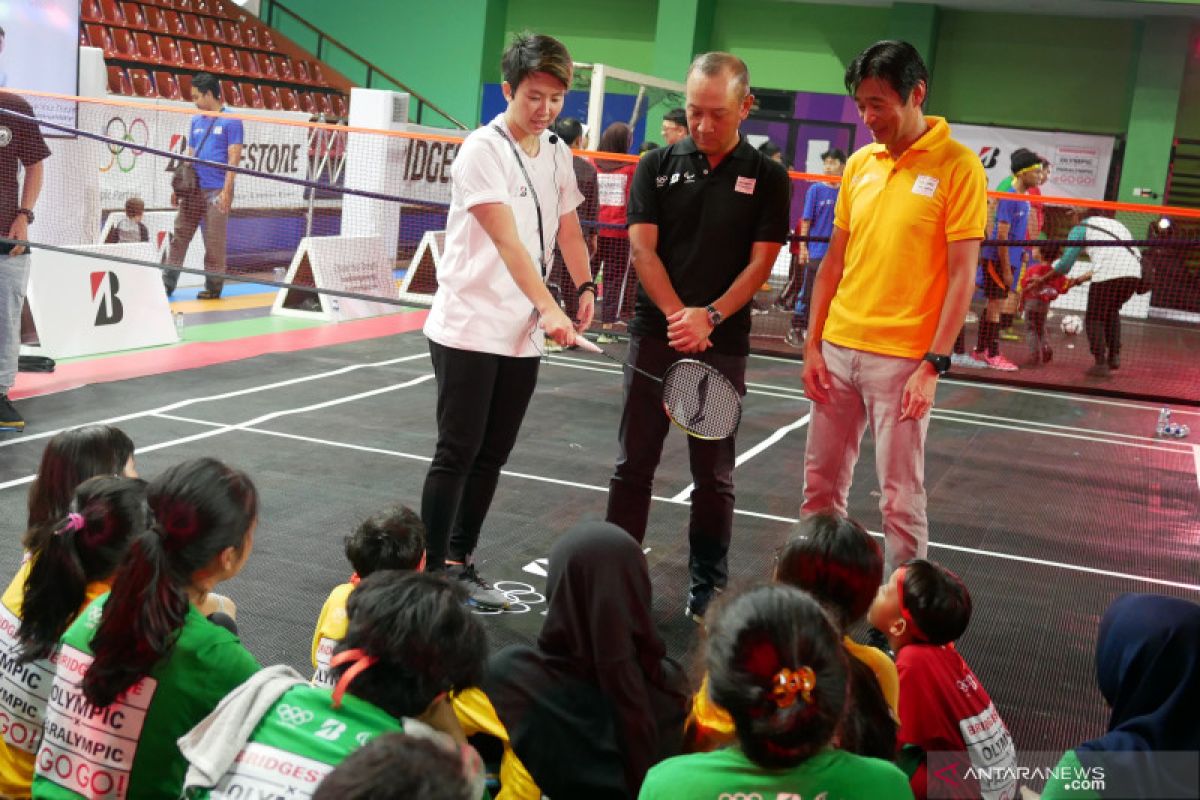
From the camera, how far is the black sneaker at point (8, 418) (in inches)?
255

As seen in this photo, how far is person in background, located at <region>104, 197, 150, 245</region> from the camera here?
10.8m

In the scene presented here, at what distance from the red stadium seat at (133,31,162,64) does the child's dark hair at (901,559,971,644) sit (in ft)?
52.0

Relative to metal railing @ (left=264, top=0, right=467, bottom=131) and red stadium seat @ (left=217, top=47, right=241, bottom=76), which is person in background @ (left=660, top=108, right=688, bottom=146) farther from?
metal railing @ (left=264, top=0, right=467, bottom=131)

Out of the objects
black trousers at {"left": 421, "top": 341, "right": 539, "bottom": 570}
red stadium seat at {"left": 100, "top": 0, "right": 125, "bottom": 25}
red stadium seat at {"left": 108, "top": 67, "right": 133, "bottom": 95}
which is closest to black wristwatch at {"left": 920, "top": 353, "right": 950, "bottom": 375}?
black trousers at {"left": 421, "top": 341, "right": 539, "bottom": 570}

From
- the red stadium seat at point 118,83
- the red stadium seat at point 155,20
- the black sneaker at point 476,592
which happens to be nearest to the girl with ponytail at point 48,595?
the black sneaker at point 476,592

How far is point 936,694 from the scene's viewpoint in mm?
3164

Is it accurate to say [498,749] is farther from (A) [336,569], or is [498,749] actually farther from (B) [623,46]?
(B) [623,46]

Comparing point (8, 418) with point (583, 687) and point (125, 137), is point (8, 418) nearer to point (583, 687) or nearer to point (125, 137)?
point (583, 687)

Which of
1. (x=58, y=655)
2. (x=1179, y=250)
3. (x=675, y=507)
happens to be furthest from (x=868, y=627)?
(x=1179, y=250)

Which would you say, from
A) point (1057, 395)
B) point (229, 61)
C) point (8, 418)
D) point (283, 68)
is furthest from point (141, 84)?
point (1057, 395)

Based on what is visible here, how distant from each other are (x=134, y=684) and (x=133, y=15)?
16789 millimetres

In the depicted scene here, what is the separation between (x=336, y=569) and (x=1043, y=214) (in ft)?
28.0

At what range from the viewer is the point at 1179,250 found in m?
12.9

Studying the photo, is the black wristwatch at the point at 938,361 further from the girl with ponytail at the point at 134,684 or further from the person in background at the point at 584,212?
the person in background at the point at 584,212
